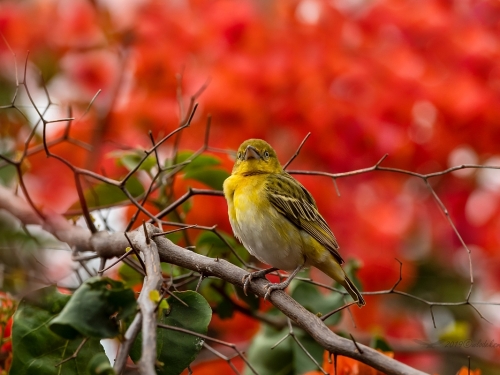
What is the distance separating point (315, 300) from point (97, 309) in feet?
5.14

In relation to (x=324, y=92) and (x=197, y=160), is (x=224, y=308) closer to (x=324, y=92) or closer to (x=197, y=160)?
(x=197, y=160)

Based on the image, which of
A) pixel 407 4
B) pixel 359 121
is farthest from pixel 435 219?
pixel 407 4

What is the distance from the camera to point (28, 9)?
5352 mm

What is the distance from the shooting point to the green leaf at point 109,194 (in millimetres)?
2831

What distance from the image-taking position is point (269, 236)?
288 centimetres

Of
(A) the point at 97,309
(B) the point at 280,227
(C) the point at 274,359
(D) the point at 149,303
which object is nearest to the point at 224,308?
(C) the point at 274,359

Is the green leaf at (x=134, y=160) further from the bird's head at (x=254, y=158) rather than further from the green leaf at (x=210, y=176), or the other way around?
the bird's head at (x=254, y=158)

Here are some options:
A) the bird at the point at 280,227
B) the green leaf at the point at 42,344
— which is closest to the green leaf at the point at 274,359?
the bird at the point at 280,227

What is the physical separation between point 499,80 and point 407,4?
0.96 metres

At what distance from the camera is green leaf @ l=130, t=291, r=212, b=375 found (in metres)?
1.81

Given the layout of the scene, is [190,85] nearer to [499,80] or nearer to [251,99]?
[251,99]

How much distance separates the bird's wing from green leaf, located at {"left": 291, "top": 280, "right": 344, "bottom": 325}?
7.3 inches

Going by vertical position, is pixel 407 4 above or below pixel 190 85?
above

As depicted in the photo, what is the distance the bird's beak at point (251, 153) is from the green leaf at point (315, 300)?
0.67 meters
